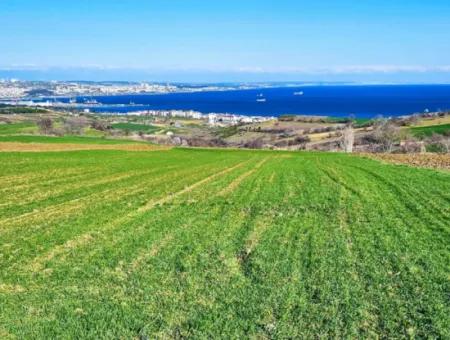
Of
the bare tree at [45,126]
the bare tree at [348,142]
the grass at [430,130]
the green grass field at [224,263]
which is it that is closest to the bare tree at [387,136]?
the bare tree at [348,142]

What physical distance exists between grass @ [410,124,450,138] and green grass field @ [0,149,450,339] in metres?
72.0

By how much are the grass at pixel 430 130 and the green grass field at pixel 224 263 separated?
72036 millimetres

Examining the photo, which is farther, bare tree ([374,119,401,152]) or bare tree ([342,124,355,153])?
bare tree ([342,124,355,153])

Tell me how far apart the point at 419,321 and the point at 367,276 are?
8.10 ft

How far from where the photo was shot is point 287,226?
16.6 m

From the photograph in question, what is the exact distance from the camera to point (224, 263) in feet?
41.7

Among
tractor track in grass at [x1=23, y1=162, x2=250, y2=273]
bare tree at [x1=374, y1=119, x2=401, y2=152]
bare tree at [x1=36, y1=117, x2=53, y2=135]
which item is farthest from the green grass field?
bare tree at [x1=36, y1=117, x2=53, y2=135]

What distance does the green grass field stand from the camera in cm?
927

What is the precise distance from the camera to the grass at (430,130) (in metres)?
90.1

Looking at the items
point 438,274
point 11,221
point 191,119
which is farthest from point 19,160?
point 191,119

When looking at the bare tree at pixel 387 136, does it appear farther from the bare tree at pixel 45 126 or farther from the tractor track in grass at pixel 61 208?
the tractor track in grass at pixel 61 208

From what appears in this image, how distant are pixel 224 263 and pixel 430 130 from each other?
91411mm

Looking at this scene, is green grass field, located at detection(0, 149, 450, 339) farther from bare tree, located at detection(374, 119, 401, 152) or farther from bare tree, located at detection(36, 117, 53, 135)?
bare tree, located at detection(36, 117, 53, 135)

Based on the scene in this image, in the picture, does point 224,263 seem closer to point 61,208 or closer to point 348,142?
point 61,208
